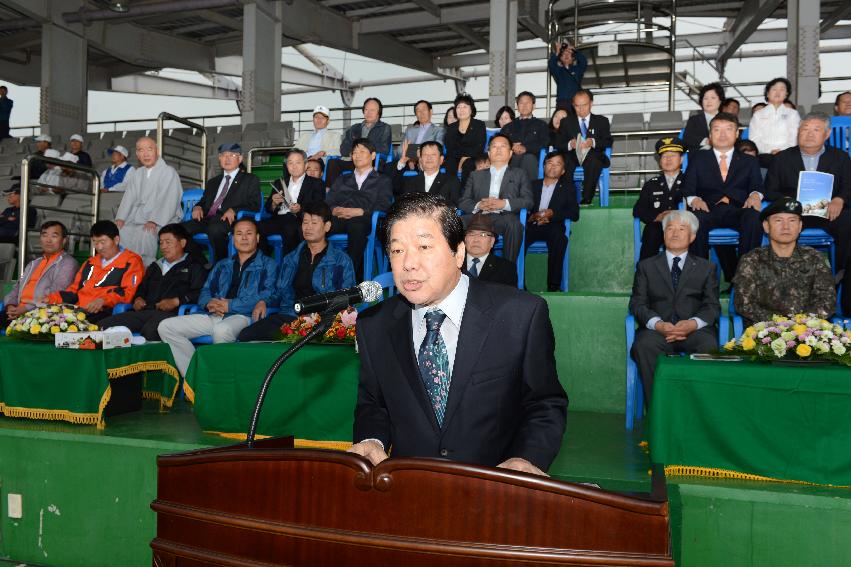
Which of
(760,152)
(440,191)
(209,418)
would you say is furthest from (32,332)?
(760,152)

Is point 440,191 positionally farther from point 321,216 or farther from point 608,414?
point 608,414

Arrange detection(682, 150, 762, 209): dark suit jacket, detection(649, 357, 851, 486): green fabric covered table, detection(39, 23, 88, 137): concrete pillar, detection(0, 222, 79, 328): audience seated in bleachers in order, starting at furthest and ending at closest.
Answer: detection(39, 23, 88, 137): concrete pillar → detection(0, 222, 79, 328): audience seated in bleachers → detection(682, 150, 762, 209): dark suit jacket → detection(649, 357, 851, 486): green fabric covered table

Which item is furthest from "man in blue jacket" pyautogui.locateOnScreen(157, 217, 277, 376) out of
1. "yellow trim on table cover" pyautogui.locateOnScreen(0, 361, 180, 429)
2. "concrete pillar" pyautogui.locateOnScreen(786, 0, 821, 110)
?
"concrete pillar" pyautogui.locateOnScreen(786, 0, 821, 110)

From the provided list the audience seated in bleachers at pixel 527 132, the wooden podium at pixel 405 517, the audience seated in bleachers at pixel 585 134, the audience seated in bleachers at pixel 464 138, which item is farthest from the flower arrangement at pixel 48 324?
the audience seated in bleachers at pixel 585 134

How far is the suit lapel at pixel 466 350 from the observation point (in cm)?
159

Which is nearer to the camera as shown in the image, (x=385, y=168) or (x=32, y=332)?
(x=32, y=332)

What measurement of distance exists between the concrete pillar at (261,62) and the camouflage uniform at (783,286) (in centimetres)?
996

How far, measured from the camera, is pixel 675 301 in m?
4.05

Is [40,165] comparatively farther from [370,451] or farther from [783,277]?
[370,451]

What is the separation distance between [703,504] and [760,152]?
13.2 ft

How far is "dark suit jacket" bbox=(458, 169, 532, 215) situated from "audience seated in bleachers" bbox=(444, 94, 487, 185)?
3.45ft

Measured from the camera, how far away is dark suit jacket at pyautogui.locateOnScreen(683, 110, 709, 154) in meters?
6.23

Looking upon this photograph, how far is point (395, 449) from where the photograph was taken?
5.40 ft

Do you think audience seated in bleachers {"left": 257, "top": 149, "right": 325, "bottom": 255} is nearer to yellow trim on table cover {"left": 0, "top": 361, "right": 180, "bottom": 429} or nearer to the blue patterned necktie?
yellow trim on table cover {"left": 0, "top": 361, "right": 180, "bottom": 429}
